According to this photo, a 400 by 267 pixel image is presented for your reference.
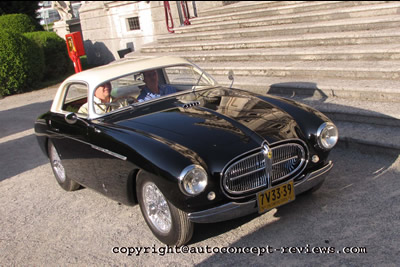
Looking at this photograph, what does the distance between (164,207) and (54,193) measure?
249cm

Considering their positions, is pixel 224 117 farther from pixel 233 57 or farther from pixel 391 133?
pixel 233 57

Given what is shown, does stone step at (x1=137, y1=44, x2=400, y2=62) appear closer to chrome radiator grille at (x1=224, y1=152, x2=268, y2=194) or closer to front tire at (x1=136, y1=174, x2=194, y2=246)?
chrome radiator grille at (x1=224, y1=152, x2=268, y2=194)

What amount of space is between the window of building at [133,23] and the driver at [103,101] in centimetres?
1163

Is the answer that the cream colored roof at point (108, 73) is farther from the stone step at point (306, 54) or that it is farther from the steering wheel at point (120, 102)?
the stone step at point (306, 54)

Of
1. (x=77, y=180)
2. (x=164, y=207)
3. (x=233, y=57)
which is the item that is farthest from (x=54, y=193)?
(x=233, y=57)

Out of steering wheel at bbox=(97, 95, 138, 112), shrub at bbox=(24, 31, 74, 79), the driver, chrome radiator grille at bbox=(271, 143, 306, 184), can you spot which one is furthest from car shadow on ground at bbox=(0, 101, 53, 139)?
chrome radiator grille at bbox=(271, 143, 306, 184)

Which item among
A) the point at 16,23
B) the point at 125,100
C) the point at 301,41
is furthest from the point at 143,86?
the point at 16,23

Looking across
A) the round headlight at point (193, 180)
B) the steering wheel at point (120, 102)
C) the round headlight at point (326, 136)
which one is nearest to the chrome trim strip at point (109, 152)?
the steering wheel at point (120, 102)

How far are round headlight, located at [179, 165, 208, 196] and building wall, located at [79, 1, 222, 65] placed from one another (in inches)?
435

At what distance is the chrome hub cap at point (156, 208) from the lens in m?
4.33

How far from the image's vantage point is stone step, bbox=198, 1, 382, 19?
1046 centimetres

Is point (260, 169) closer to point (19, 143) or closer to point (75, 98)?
point (75, 98)

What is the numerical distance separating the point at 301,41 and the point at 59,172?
5.43m

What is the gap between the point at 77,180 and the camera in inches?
224
